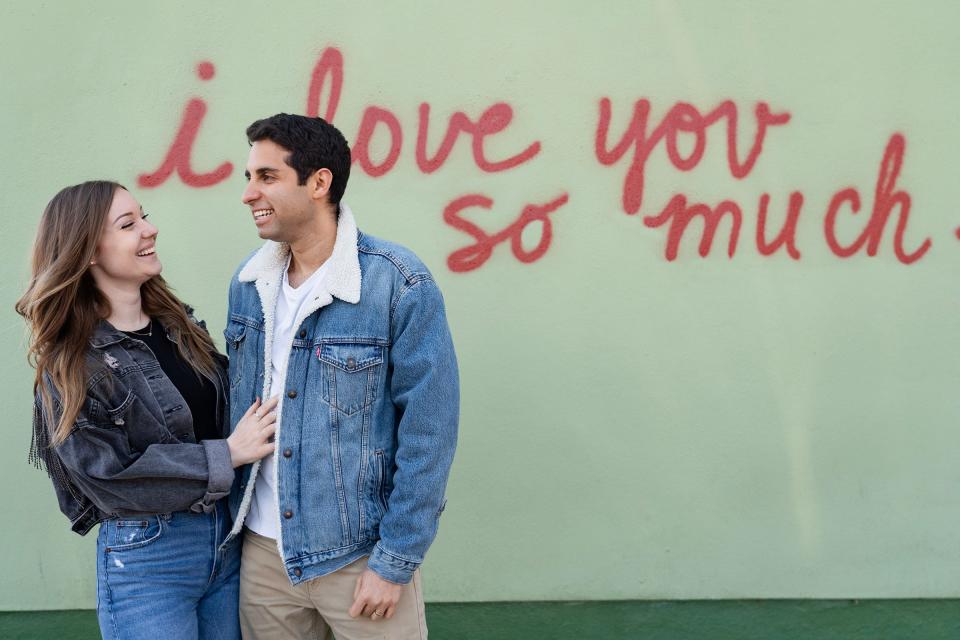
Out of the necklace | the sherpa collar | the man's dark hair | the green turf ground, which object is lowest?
the green turf ground

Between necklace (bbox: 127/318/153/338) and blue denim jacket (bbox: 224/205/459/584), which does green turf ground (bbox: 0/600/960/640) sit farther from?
necklace (bbox: 127/318/153/338)

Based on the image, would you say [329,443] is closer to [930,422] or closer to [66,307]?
[66,307]

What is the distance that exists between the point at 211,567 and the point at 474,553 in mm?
1367

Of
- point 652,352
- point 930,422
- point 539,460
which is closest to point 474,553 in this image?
point 539,460

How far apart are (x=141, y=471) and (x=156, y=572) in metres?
0.27

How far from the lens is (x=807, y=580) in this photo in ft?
11.3

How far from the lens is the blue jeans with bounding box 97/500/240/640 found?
85.3 inches

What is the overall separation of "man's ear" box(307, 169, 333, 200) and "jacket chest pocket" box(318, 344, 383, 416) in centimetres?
37

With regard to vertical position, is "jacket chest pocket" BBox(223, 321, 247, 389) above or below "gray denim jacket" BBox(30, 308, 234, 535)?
above

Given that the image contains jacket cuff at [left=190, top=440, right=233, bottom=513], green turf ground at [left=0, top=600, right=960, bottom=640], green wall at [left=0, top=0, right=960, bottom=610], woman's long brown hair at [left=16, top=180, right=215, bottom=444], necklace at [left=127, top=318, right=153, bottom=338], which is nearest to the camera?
woman's long brown hair at [left=16, top=180, right=215, bottom=444]

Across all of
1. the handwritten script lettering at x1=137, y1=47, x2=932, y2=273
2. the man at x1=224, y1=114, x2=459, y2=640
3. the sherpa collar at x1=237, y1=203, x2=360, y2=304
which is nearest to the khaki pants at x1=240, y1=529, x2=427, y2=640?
the man at x1=224, y1=114, x2=459, y2=640

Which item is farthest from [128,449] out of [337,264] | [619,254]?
[619,254]

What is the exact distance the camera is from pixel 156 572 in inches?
86.1

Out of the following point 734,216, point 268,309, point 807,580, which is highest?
point 734,216
